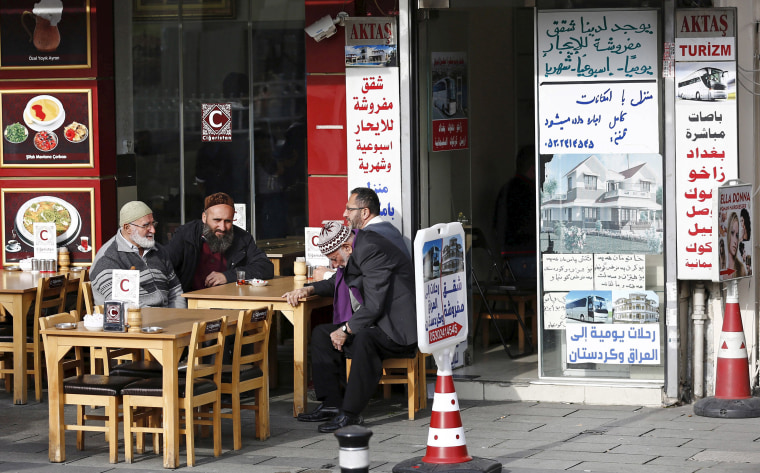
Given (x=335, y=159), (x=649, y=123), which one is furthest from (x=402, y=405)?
(x=649, y=123)

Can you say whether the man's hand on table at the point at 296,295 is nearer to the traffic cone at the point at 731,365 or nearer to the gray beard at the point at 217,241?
the gray beard at the point at 217,241

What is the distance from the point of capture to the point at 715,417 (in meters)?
8.81

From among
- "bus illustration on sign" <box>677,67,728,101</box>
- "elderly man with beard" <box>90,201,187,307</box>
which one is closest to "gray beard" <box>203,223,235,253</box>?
"elderly man with beard" <box>90,201,187,307</box>

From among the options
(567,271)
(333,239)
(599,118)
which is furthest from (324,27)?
(567,271)

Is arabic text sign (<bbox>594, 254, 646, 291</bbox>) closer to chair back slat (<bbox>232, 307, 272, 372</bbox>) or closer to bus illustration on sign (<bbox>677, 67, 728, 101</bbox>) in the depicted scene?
bus illustration on sign (<bbox>677, 67, 728, 101</bbox>)

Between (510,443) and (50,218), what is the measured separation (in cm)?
484

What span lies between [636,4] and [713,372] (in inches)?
108

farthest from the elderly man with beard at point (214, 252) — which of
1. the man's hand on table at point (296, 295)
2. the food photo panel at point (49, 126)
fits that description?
the food photo panel at point (49, 126)

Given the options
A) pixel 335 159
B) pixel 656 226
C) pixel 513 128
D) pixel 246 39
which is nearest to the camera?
pixel 656 226

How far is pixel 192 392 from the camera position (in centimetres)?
772

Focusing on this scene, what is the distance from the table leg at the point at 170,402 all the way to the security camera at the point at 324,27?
3432 millimetres

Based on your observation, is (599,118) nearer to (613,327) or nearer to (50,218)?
(613,327)

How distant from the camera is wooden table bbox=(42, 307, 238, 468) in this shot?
765cm

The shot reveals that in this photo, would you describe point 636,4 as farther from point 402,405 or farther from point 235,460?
point 235,460
